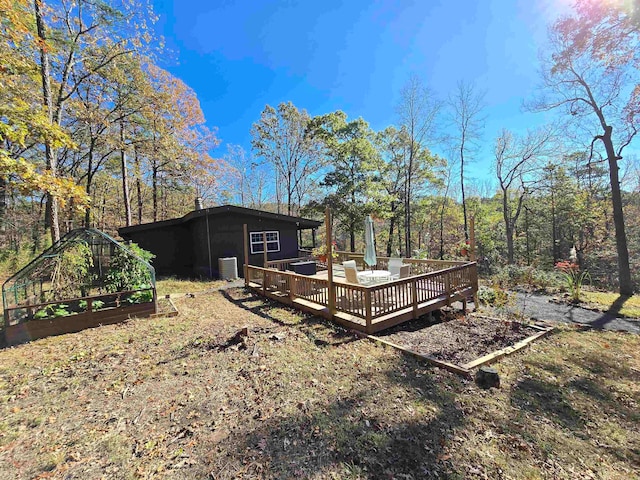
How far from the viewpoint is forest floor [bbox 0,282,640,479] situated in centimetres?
226

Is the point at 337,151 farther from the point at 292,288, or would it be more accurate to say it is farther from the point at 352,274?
the point at 292,288

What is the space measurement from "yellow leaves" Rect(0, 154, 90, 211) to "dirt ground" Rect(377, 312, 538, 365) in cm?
713

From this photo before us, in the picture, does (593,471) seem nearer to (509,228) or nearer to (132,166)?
(509,228)

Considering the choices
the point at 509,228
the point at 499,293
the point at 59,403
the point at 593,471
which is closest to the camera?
the point at 593,471

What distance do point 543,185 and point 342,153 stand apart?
13384 mm

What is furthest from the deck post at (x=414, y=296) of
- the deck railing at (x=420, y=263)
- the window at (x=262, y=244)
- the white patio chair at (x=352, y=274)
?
the window at (x=262, y=244)

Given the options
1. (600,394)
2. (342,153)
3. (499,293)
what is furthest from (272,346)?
(342,153)

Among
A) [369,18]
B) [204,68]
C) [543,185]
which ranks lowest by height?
[543,185]

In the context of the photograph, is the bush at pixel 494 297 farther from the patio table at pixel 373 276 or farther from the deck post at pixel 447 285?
the patio table at pixel 373 276

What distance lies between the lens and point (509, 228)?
17.3 m

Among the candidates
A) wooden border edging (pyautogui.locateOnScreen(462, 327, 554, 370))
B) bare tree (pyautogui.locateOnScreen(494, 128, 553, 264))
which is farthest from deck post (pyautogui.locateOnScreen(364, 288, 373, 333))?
bare tree (pyautogui.locateOnScreen(494, 128, 553, 264))

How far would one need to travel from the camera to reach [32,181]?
495 cm

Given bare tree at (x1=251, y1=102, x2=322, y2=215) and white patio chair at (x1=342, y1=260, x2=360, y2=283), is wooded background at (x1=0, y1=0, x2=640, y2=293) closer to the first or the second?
bare tree at (x1=251, y1=102, x2=322, y2=215)

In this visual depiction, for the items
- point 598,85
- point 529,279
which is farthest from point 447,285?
point 598,85
